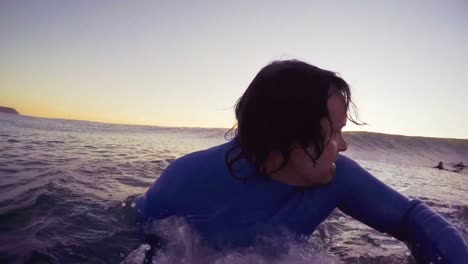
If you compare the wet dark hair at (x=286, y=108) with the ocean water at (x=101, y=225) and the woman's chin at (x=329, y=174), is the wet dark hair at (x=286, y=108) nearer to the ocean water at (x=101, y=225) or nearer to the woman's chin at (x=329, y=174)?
the woman's chin at (x=329, y=174)

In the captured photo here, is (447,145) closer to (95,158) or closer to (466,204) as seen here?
(466,204)

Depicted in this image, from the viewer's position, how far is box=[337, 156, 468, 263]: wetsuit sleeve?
1.69 meters

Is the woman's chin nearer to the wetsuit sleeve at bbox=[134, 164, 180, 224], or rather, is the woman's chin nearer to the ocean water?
the ocean water

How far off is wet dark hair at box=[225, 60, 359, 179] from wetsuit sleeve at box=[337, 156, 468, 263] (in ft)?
1.44

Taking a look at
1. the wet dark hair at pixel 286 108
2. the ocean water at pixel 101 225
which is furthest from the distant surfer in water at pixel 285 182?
the ocean water at pixel 101 225

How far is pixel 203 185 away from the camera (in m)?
1.89

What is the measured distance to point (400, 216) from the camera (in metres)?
1.94

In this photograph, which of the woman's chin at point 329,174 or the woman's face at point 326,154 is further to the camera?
the woman's chin at point 329,174

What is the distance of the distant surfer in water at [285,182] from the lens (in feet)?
5.77

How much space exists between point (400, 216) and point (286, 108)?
34.9 inches

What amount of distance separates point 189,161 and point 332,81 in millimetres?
878

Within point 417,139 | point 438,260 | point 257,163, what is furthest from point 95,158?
point 417,139

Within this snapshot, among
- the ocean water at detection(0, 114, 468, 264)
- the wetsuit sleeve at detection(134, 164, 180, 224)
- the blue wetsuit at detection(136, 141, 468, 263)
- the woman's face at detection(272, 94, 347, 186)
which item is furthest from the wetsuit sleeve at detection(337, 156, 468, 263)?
the wetsuit sleeve at detection(134, 164, 180, 224)

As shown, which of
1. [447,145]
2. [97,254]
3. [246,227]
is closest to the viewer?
[246,227]
